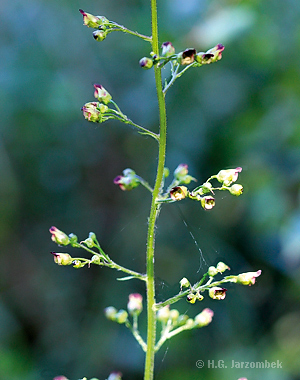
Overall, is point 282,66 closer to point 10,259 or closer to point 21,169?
point 21,169

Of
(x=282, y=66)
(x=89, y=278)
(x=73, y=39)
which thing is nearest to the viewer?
(x=282, y=66)

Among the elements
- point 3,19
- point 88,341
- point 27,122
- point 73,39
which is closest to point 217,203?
point 88,341

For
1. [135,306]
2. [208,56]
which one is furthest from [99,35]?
[135,306]

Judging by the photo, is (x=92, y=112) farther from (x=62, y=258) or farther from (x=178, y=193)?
(x=62, y=258)

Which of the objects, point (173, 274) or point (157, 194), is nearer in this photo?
point (157, 194)

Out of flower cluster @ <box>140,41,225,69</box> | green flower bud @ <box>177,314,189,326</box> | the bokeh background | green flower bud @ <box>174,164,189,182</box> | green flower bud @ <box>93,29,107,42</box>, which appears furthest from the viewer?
the bokeh background

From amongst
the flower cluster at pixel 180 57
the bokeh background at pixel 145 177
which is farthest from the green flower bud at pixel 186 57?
the bokeh background at pixel 145 177

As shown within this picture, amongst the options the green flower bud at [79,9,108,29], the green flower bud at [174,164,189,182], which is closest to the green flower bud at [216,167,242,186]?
the green flower bud at [174,164,189,182]

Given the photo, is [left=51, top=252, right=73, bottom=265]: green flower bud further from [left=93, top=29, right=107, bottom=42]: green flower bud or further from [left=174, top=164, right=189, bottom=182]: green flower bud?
[left=93, top=29, right=107, bottom=42]: green flower bud

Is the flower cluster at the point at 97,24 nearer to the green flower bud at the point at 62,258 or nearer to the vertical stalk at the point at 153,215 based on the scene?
the vertical stalk at the point at 153,215
